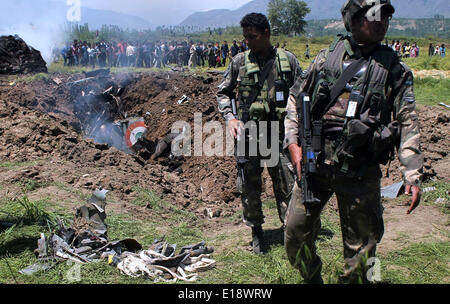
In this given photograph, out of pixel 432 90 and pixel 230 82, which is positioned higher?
pixel 230 82

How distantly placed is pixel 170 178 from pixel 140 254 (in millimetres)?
3725

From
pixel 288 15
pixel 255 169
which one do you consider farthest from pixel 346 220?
pixel 288 15

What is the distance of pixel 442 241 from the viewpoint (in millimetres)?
3826

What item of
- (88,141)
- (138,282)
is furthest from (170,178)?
(138,282)

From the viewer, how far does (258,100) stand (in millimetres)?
3730

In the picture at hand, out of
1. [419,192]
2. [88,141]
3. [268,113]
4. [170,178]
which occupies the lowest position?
[170,178]

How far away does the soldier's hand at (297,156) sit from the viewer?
2532 millimetres

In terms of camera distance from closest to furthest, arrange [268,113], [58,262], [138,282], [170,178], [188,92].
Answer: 1. [138,282]
2. [58,262]
3. [268,113]
4. [170,178]
5. [188,92]

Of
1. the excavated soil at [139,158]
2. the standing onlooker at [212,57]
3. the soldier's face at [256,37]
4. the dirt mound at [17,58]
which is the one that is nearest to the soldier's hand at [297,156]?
the soldier's face at [256,37]

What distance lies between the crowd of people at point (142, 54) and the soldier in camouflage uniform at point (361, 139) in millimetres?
20706

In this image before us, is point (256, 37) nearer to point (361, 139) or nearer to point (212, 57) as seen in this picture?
point (361, 139)

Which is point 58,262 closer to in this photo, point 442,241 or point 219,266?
point 219,266

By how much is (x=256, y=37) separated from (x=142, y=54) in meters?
21.2

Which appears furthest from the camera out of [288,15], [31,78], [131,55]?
[288,15]
